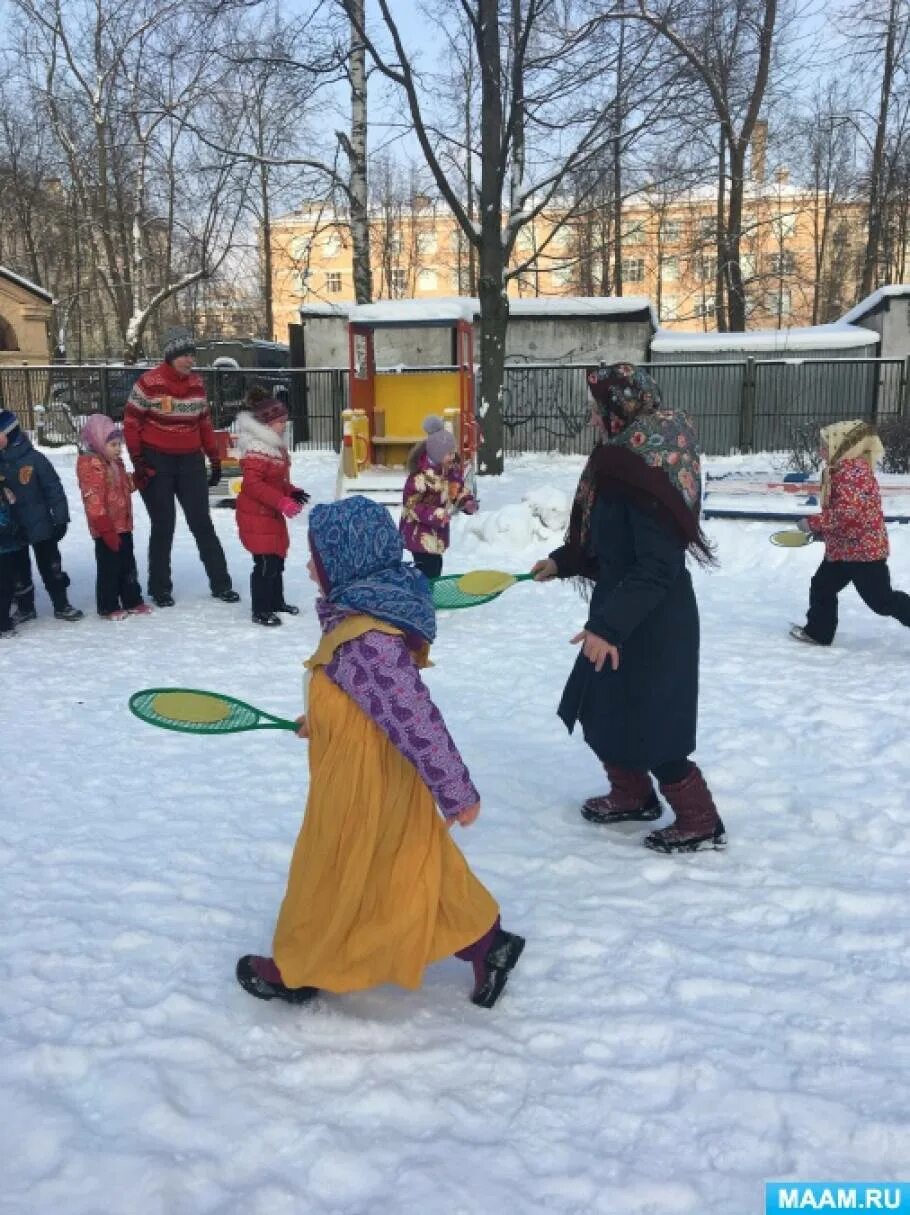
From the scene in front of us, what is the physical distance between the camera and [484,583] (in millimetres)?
5125

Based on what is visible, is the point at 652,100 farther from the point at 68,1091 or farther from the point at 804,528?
the point at 68,1091

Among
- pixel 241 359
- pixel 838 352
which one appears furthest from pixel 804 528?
pixel 241 359

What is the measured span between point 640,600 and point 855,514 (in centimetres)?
307

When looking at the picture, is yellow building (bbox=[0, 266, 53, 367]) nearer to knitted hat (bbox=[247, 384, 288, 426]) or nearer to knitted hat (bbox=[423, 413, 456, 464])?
knitted hat (bbox=[247, 384, 288, 426])

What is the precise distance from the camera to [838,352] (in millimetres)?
17203

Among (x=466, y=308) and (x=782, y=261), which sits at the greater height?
(x=782, y=261)

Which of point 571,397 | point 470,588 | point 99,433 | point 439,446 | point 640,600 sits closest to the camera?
point 640,600

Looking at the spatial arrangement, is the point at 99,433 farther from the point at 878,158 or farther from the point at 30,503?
the point at 878,158

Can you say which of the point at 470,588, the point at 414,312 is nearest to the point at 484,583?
the point at 470,588

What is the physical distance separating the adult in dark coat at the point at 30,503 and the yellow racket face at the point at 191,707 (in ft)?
11.0

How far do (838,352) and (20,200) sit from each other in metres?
28.0

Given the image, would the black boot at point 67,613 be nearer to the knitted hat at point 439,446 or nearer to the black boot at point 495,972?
the knitted hat at point 439,446

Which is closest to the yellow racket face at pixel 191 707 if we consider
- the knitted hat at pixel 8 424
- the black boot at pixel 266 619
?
the black boot at pixel 266 619

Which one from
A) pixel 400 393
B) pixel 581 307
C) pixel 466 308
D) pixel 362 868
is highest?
pixel 581 307
